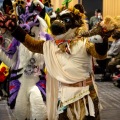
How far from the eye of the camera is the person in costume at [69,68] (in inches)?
108

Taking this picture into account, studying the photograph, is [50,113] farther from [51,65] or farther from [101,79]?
[101,79]

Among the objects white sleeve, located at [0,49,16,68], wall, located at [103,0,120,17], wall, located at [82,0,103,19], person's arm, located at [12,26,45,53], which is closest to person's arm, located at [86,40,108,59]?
person's arm, located at [12,26,45,53]

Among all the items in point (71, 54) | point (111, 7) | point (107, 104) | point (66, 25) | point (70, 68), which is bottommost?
point (107, 104)

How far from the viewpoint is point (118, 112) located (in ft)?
16.8

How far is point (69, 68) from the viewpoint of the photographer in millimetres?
2758

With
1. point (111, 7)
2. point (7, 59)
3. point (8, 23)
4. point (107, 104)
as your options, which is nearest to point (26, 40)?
point (8, 23)

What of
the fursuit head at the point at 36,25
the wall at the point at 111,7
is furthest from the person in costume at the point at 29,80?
the wall at the point at 111,7

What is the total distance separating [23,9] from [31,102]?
1088 mm

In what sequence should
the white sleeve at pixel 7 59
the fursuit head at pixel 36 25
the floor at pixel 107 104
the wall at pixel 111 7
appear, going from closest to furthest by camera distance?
the fursuit head at pixel 36 25 → the white sleeve at pixel 7 59 → the floor at pixel 107 104 → the wall at pixel 111 7

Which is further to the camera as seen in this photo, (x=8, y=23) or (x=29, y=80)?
(x=29, y=80)

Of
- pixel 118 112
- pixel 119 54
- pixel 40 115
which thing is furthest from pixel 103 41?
pixel 119 54

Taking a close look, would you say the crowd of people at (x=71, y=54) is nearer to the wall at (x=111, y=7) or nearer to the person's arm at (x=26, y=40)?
the person's arm at (x=26, y=40)

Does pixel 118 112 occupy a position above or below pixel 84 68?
below

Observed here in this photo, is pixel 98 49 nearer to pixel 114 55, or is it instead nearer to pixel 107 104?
pixel 107 104
